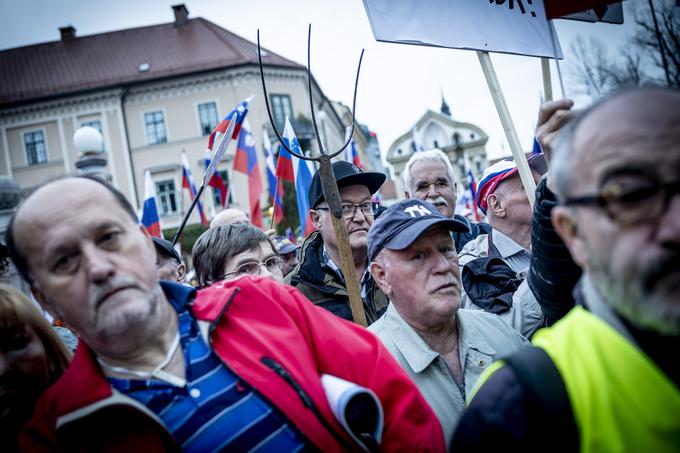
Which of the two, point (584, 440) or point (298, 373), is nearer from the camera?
point (584, 440)

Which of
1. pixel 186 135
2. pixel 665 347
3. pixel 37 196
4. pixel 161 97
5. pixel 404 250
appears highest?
pixel 161 97

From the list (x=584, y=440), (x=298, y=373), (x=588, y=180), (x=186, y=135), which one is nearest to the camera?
(x=584, y=440)

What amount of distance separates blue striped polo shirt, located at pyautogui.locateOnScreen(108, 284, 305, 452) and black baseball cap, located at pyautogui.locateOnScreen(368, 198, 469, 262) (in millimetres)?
942

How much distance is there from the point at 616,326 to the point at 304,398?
908 mm

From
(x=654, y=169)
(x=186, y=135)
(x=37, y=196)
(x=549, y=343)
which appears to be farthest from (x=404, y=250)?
(x=186, y=135)

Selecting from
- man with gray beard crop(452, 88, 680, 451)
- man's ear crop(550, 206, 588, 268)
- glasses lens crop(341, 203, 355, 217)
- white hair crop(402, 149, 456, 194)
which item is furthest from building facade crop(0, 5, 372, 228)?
man with gray beard crop(452, 88, 680, 451)

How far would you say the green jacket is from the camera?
3.15m

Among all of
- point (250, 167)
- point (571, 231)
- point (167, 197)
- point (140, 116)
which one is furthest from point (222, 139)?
point (140, 116)

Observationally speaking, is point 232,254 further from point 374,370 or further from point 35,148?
point 35,148

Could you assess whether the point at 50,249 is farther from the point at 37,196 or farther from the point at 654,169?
the point at 654,169

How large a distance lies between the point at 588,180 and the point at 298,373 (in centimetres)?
103

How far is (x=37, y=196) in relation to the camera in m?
1.66

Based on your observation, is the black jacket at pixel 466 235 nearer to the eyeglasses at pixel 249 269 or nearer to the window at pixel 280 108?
the eyeglasses at pixel 249 269

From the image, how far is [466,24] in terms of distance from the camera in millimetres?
2170
